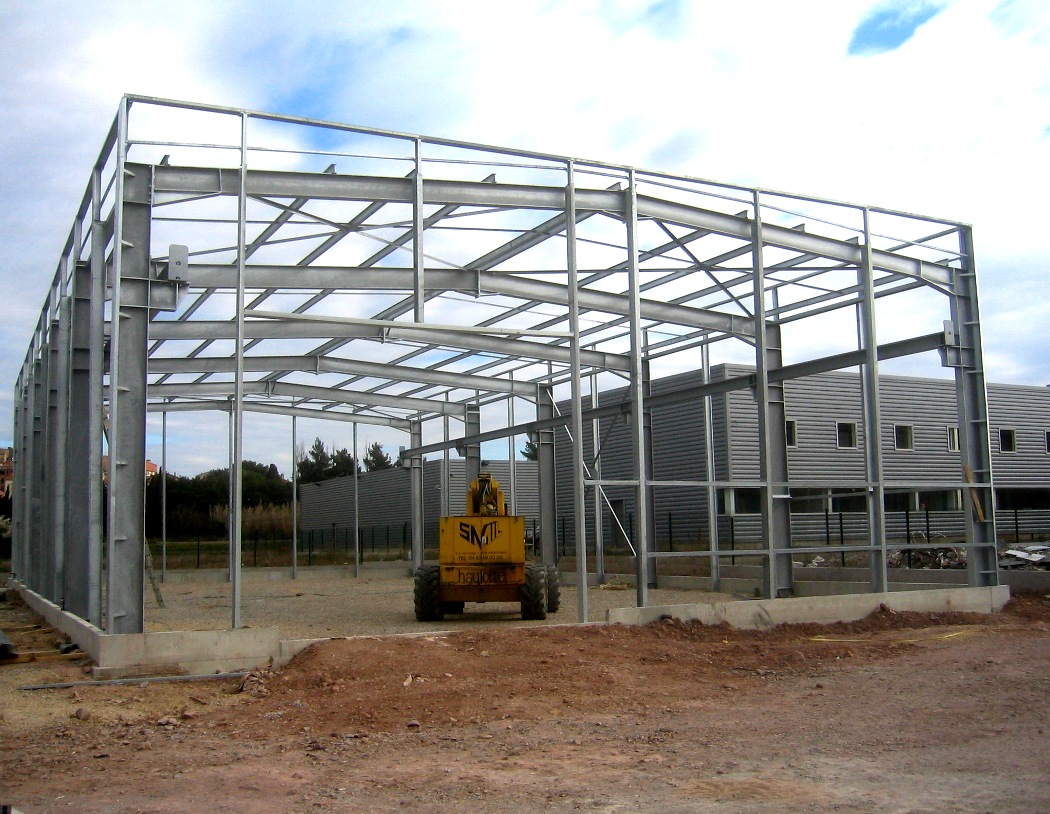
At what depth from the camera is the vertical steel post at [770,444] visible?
50.2 feet

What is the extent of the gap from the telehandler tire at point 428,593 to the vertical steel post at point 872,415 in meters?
7.08

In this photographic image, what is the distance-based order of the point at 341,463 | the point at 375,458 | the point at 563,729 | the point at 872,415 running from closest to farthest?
the point at 563,729, the point at 872,415, the point at 341,463, the point at 375,458

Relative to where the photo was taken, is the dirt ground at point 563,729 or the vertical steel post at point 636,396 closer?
the dirt ground at point 563,729

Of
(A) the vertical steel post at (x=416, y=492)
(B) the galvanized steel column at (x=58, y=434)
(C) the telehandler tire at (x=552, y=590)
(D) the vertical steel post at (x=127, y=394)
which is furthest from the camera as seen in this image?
(A) the vertical steel post at (x=416, y=492)

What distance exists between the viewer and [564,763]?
292 inches

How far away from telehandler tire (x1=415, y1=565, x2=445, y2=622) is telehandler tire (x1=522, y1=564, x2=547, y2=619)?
147 cm

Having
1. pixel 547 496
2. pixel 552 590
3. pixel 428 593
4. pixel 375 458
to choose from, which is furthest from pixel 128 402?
pixel 375 458

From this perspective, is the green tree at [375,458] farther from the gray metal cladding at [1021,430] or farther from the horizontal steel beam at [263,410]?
the gray metal cladding at [1021,430]

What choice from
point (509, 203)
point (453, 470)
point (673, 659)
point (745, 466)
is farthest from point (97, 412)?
point (453, 470)

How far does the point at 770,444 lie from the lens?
16.1 meters

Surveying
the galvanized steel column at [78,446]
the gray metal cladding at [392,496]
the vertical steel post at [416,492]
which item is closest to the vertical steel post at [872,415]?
the galvanized steel column at [78,446]

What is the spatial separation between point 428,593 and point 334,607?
14.8 ft

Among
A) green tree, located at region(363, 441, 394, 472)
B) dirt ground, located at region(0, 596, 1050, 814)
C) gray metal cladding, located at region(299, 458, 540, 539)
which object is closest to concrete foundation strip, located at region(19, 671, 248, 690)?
dirt ground, located at region(0, 596, 1050, 814)

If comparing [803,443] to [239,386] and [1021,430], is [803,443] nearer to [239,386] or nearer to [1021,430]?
[1021,430]
